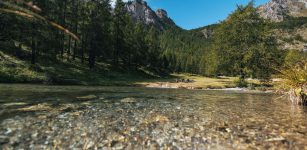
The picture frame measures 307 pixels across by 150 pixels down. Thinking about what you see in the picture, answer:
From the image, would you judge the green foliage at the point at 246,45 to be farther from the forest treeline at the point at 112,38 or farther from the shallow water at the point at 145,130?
the shallow water at the point at 145,130

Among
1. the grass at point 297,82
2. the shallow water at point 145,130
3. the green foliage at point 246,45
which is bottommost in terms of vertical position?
the shallow water at point 145,130

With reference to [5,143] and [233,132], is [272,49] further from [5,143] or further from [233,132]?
[5,143]

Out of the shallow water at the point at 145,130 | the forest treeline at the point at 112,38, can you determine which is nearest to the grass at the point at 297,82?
the shallow water at the point at 145,130

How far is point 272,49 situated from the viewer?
4928cm

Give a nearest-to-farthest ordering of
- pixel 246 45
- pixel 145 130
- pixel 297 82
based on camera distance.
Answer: pixel 145 130
pixel 297 82
pixel 246 45

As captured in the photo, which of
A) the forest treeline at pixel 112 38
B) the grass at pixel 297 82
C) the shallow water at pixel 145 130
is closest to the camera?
the shallow water at pixel 145 130

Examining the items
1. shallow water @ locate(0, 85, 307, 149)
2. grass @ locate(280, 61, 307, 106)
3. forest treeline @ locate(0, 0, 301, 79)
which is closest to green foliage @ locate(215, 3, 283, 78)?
forest treeline @ locate(0, 0, 301, 79)

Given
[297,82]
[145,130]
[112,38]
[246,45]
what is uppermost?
[112,38]

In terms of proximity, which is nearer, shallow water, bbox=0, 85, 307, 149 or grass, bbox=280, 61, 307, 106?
shallow water, bbox=0, 85, 307, 149

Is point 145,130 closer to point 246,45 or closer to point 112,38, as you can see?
point 246,45

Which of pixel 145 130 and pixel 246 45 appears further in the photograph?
pixel 246 45

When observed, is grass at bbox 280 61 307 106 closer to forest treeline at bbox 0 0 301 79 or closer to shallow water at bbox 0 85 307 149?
shallow water at bbox 0 85 307 149

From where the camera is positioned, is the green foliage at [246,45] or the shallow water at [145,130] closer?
the shallow water at [145,130]

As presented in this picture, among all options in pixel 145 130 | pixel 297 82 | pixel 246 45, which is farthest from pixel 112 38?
pixel 145 130
